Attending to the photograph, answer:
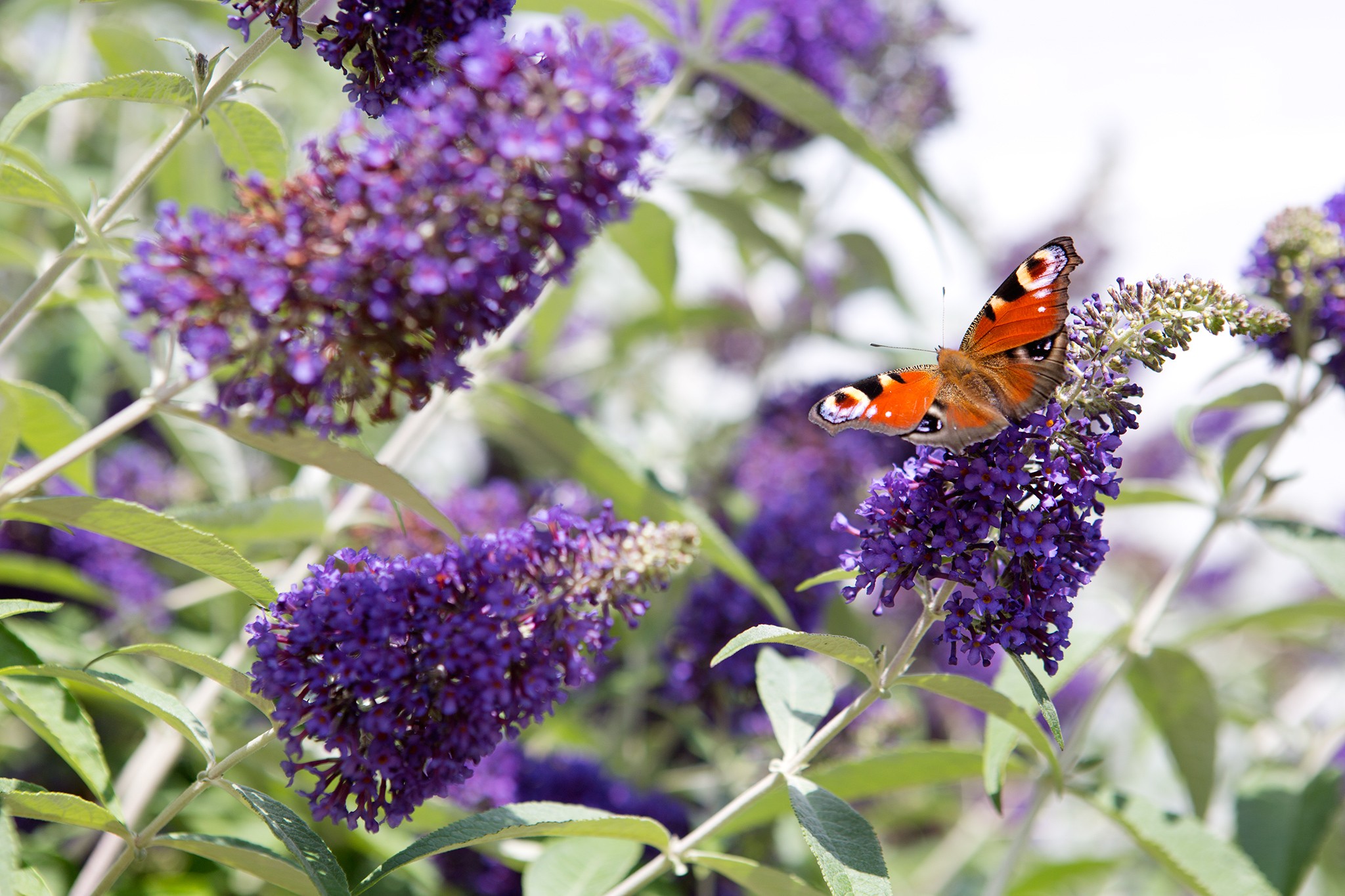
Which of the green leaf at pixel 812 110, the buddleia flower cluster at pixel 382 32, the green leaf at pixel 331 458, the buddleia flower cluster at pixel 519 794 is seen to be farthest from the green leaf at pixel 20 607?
the green leaf at pixel 812 110

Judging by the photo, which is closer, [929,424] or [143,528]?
[143,528]

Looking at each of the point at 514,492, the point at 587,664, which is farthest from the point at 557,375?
the point at 587,664

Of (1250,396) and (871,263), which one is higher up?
(871,263)

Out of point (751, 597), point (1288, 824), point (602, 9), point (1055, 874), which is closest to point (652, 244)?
point (602, 9)

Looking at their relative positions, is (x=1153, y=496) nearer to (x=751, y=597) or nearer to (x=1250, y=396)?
(x=1250, y=396)

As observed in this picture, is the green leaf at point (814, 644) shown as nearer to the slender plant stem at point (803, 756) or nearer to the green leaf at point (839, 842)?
the slender plant stem at point (803, 756)

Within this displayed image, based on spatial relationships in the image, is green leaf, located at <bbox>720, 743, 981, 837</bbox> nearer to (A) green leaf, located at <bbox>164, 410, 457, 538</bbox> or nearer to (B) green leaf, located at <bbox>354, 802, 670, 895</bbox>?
(B) green leaf, located at <bbox>354, 802, 670, 895</bbox>
